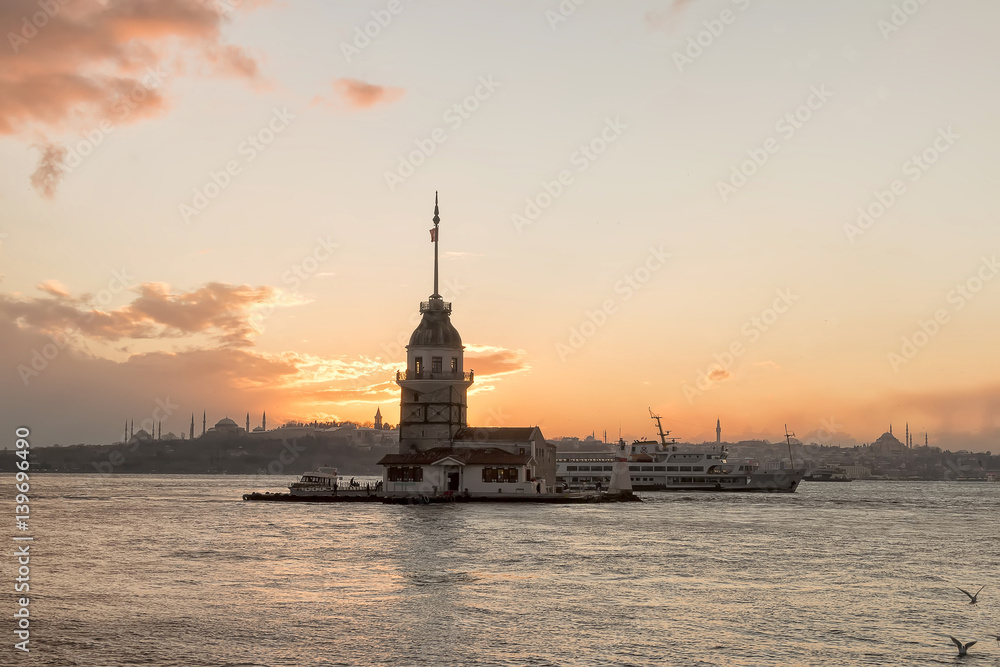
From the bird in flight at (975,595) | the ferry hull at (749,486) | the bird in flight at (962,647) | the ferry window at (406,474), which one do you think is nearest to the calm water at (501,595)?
the bird in flight at (962,647)

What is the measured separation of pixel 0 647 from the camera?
87.7 ft

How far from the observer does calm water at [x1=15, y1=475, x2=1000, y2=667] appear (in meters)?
27.2

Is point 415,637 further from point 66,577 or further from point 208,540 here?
point 208,540

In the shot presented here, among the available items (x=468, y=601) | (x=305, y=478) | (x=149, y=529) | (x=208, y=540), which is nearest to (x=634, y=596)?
(x=468, y=601)

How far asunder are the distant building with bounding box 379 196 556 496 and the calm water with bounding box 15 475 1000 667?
2520cm

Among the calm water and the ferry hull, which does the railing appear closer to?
the calm water

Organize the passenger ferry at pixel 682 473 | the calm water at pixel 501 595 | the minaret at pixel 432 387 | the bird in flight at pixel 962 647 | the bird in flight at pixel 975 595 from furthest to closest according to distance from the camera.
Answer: the passenger ferry at pixel 682 473 < the minaret at pixel 432 387 < the bird in flight at pixel 975 595 < the calm water at pixel 501 595 < the bird in flight at pixel 962 647

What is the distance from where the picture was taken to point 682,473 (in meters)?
163

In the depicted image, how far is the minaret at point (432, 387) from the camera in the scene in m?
101

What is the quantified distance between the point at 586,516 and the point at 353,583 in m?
42.0

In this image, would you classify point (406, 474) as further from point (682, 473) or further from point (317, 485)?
point (682, 473)

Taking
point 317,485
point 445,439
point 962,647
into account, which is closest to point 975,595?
point 962,647

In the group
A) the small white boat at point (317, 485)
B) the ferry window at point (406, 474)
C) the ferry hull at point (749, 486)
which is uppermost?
the ferry window at point (406, 474)

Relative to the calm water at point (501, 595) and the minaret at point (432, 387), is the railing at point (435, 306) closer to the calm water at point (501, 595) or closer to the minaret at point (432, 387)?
the minaret at point (432, 387)
